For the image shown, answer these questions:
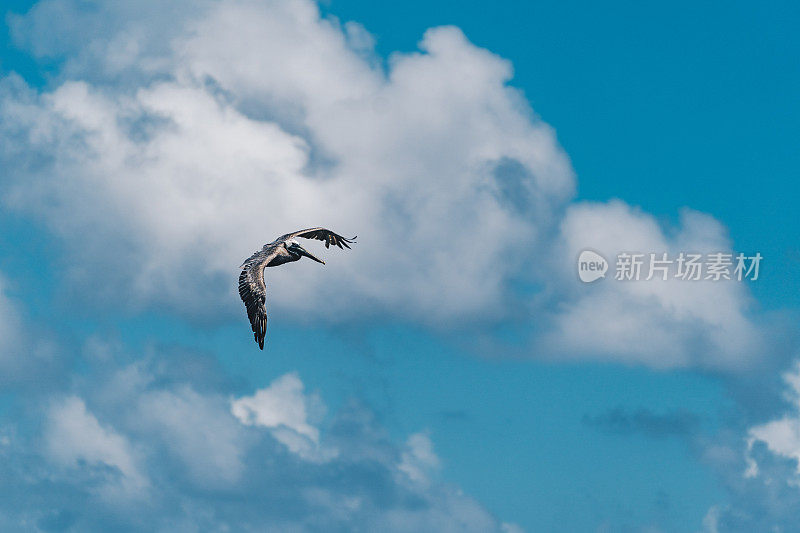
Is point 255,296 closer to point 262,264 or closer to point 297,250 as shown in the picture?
point 262,264

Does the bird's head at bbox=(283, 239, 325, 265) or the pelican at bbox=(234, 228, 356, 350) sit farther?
the bird's head at bbox=(283, 239, 325, 265)

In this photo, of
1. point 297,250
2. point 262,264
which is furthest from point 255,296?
point 297,250

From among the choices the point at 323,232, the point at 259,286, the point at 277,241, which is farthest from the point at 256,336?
the point at 323,232

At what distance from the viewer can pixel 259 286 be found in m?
75.3

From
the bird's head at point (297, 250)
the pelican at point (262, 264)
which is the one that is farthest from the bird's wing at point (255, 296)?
the bird's head at point (297, 250)

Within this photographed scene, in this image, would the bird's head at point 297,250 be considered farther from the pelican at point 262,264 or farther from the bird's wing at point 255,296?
the bird's wing at point 255,296

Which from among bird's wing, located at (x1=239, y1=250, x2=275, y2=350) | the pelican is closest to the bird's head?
the pelican

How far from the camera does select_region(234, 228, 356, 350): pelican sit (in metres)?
74.2

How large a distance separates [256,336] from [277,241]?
36.0ft

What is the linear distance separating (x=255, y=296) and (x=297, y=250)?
327 inches

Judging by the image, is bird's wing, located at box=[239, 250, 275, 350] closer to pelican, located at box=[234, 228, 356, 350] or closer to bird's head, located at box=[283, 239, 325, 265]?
pelican, located at box=[234, 228, 356, 350]

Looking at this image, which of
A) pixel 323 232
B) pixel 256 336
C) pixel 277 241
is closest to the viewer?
pixel 256 336

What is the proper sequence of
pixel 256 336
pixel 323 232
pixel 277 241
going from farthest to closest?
pixel 323 232
pixel 277 241
pixel 256 336

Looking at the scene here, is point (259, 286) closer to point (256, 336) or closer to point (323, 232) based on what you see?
point (256, 336)
